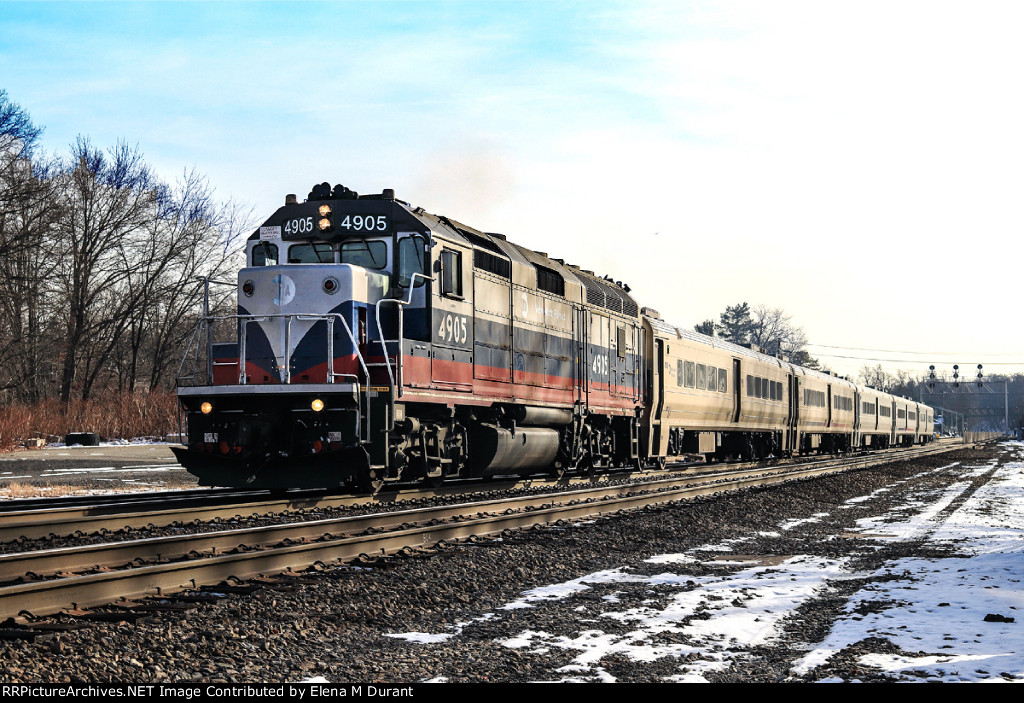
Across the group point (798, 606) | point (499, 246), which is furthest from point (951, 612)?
point (499, 246)

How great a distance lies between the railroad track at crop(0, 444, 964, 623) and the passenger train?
180 centimetres

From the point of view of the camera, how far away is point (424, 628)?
A: 6496mm

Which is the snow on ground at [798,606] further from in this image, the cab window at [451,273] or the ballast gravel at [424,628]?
the cab window at [451,273]

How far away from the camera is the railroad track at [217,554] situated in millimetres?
6562

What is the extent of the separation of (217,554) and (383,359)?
4.62 meters

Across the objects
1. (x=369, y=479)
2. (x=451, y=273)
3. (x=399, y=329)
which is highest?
(x=451, y=273)

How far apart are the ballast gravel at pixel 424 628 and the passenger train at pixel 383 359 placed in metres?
3.40

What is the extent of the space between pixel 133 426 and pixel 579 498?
27.5 m

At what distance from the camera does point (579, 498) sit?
51.7 feet

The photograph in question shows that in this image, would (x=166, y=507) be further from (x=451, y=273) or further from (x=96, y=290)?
(x=96, y=290)

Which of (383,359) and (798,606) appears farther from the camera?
(383,359)

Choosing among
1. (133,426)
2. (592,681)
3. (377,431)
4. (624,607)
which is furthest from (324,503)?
(133,426)

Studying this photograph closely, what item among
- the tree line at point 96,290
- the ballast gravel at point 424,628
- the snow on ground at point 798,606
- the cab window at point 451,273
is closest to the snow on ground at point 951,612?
the snow on ground at point 798,606

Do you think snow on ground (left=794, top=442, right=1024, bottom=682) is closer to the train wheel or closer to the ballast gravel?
the ballast gravel
